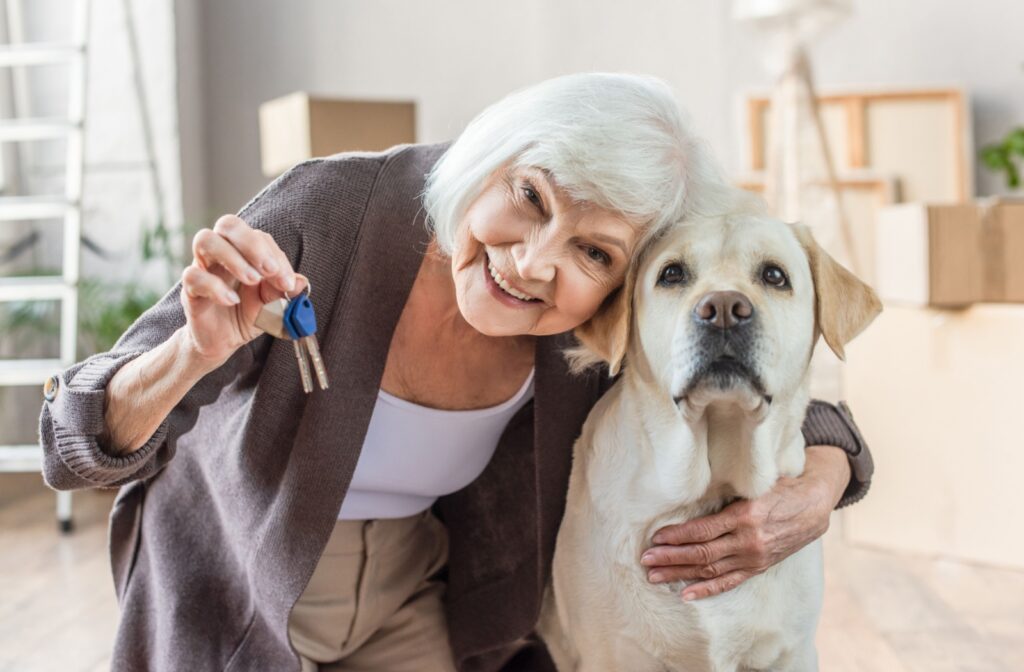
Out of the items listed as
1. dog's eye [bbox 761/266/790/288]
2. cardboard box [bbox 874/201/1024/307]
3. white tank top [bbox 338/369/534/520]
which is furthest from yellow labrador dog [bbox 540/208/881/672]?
cardboard box [bbox 874/201/1024/307]

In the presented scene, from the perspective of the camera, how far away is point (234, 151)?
172 inches

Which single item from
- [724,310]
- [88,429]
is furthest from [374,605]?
[724,310]

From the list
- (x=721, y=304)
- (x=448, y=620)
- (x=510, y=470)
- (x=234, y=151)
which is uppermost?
(x=234, y=151)

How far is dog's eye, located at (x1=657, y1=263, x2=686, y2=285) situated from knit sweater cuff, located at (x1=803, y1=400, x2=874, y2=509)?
36 cm

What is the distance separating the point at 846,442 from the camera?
1440mm

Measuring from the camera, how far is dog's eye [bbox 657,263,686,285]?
122cm

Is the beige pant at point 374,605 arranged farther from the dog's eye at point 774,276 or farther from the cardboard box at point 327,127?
the cardboard box at point 327,127

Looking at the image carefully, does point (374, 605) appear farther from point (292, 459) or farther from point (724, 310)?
point (724, 310)

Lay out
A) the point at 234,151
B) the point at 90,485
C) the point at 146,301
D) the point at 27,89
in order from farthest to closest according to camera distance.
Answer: the point at 234,151
the point at 27,89
the point at 146,301
the point at 90,485

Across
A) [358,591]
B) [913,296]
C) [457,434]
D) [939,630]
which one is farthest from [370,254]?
[913,296]

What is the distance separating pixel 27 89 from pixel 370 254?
3.14 metres

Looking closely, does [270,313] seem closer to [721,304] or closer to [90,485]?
[90,485]

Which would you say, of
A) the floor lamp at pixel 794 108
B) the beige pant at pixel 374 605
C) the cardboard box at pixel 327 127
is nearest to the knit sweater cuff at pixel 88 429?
the beige pant at pixel 374 605

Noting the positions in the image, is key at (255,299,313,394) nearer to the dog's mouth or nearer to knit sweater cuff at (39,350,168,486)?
knit sweater cuff at (39,350,168,486)
